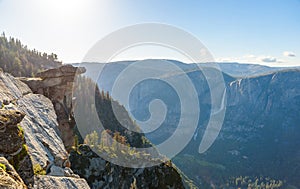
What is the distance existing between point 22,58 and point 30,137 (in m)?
155

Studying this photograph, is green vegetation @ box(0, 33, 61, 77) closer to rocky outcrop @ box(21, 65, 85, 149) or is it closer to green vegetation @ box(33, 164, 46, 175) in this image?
rocky outcrop @ box(21, 65, 85, 149)

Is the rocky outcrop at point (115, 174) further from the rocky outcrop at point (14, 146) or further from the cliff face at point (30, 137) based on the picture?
the rocky outcrop at point (14, 146)

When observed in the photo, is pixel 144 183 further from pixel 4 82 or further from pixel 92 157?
pixel 4 82

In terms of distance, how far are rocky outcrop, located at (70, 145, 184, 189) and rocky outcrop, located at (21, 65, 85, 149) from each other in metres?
22.5

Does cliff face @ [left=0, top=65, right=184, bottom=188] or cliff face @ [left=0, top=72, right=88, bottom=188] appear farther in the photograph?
cliff face @ [left=0, top=65, right=184, bottom=188]

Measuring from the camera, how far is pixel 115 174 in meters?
65.2

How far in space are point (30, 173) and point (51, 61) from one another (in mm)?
182201

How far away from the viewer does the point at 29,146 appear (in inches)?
493

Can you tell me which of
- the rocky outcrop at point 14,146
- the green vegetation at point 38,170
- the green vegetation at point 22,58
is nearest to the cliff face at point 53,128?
the green vegetation at point 38,170

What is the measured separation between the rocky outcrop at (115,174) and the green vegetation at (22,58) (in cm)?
7831

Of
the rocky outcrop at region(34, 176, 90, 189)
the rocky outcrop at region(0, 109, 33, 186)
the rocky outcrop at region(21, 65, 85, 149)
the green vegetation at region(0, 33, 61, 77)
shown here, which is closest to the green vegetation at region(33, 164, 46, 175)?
the rocky outcrop at region(34, 176, 90, 189)

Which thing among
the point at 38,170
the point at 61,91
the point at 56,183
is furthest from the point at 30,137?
the point at 61,91

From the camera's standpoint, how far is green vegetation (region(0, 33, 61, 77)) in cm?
12788

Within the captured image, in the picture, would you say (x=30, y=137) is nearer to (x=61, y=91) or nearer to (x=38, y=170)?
(x=38, y=170)
